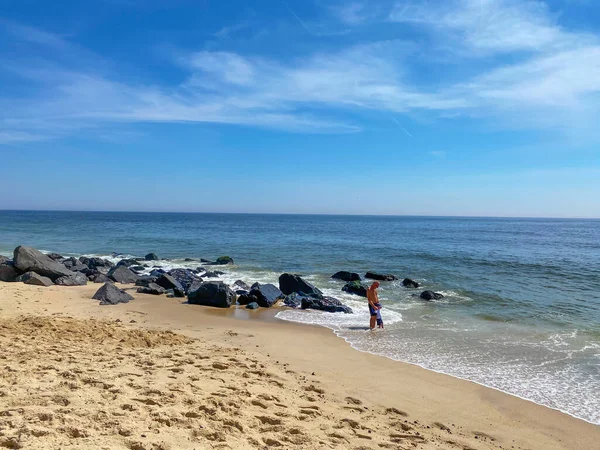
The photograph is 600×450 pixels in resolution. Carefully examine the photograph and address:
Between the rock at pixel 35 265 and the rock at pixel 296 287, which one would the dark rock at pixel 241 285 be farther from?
the rock at pixel 35 265

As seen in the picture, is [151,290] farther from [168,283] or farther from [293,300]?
[293,300]

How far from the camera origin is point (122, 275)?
811 inches

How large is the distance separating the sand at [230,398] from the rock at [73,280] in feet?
22.4

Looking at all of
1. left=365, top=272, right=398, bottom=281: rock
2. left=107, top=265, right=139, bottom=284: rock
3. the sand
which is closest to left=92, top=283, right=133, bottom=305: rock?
the sand

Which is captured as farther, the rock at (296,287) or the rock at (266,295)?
the rock at (296,287)

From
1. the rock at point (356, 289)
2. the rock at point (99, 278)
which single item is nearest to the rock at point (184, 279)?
the rock at point (99, 278)

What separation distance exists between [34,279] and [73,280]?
1.49 meters

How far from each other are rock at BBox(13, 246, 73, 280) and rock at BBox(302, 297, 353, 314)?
11.2 m

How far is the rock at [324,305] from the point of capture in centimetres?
1590

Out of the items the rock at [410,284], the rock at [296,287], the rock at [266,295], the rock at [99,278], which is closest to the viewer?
the rock at [266,295]

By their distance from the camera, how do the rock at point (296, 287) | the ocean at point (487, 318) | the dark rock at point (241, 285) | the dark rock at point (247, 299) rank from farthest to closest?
1. the dark rock at point (241, 285)
2. the rock at point (296, 287)
3. the dark rock at point (247, 299)
4. the ocean at point (487, 318)

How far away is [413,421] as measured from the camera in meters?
6.84

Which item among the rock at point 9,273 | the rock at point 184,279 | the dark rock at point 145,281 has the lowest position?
the rock at point 184,279

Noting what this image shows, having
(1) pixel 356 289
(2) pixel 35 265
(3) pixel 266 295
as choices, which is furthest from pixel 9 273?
(1) pixel 356 289
